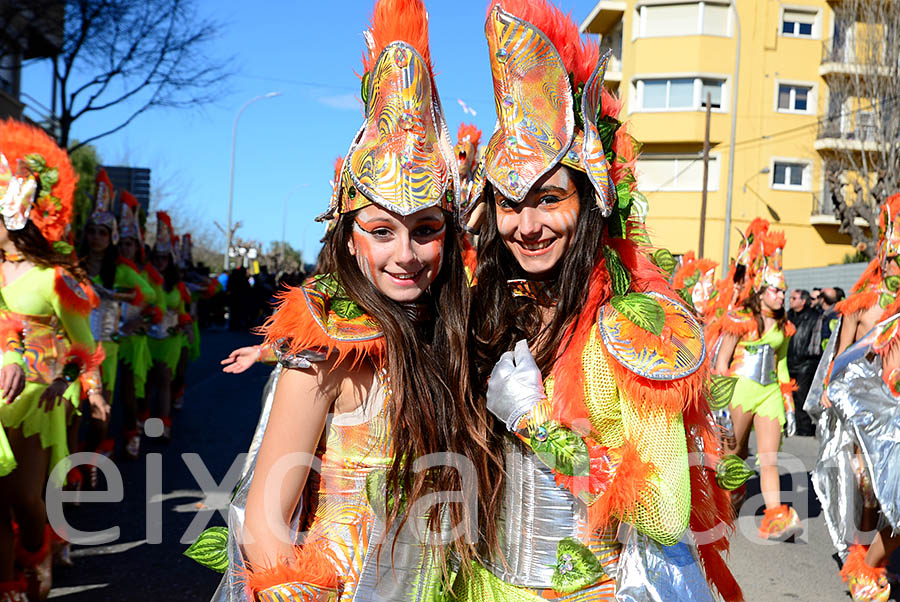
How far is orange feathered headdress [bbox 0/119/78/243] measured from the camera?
4031 mm

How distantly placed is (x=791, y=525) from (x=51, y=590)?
15.1 feet

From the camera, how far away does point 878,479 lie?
4.27 metres

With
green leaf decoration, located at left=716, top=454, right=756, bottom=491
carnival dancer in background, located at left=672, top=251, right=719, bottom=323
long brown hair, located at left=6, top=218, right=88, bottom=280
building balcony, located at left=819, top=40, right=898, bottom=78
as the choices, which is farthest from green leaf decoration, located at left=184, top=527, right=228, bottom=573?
building balcony, located at left=819, top=40, right=898, bottom=78

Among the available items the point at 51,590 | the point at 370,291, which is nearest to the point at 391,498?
the point at 370,291

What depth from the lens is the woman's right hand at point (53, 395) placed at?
388cm

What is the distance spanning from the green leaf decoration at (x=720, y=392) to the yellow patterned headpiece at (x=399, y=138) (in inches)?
34.8

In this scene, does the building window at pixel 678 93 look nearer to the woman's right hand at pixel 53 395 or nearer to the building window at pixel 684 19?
the building window at pixel 684 19

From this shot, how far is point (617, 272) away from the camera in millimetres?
2199

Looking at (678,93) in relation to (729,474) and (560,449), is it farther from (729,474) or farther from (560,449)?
(560,449)

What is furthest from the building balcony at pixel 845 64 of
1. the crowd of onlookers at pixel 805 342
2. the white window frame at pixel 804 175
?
the crowd of onlookers at pixel 805 342

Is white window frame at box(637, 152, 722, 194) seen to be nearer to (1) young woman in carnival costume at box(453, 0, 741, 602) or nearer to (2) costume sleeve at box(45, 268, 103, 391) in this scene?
(2) costume sleeve at box(45, 268, 103, 391)

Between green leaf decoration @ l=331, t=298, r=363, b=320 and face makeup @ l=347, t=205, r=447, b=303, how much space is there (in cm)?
8

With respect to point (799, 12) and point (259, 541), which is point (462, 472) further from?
point (799, 12)

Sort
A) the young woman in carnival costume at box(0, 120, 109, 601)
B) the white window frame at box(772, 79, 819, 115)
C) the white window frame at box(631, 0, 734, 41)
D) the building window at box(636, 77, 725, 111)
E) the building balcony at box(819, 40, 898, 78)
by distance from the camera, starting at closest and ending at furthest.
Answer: the young woman in carnival costume at box(0, 120, 109, 601) → the building balcony at box(819, 40, 898, 78) → the white window frame at box(631, 0, 734, 41) → the building window at box(636, 77, 725, 111) → the white window frame at box(772, 79, 819, 115)
